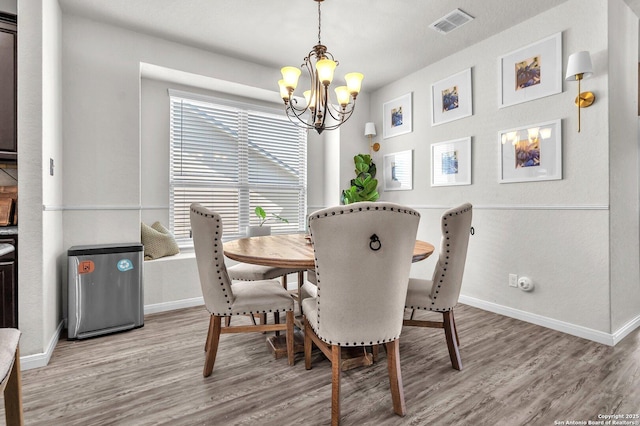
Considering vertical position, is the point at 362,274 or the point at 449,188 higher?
the point at 449,188

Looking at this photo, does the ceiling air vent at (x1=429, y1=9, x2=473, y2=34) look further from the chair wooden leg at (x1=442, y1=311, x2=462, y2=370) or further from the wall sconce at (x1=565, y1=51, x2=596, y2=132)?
the chair wooden leg at (x1=442, y1=311, x2=462, y2=370)

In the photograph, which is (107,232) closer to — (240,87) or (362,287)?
(240,87)

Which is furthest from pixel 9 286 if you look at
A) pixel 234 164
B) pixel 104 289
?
pixel 234 164

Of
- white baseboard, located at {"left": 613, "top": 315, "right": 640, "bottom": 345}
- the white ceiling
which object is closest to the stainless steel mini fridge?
the white ceiling

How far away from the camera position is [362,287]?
4.93 feet

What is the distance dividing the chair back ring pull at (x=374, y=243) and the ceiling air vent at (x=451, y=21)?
2386 mm

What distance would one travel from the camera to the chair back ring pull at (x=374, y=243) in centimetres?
144

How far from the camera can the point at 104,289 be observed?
2.64 meters

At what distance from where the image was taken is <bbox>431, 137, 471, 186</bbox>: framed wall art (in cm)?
342

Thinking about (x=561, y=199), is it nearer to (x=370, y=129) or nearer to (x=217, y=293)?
(x=370, y=129)

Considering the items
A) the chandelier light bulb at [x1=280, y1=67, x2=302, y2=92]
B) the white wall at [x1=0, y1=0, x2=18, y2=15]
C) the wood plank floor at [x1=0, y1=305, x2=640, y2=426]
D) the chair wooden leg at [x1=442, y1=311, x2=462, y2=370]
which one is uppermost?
the white wall at [x1=0, y1=0, x2=18, y2=15]

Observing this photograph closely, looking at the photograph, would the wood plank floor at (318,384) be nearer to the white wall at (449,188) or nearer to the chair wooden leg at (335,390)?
the chair wooden leg at (335,390)

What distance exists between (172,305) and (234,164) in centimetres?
178

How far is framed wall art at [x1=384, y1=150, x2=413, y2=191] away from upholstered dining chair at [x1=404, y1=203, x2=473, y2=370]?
83.2 inches
